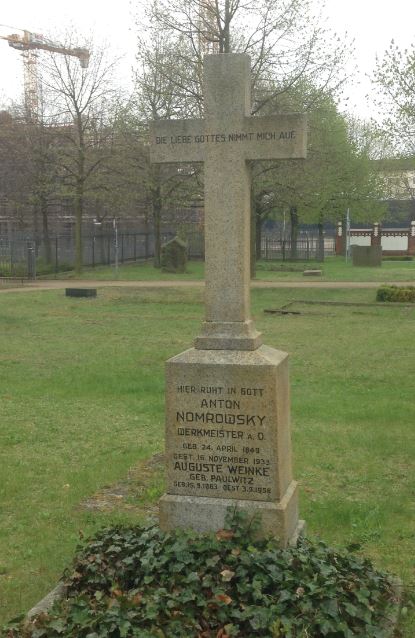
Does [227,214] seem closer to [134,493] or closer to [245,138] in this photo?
[245,138]

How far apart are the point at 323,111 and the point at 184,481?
23.6m

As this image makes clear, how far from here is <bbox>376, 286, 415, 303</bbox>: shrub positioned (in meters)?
22.1

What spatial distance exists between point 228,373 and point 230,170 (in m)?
1.31

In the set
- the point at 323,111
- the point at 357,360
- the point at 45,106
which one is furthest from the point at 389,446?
the point at 45,106

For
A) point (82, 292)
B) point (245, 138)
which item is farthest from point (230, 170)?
point (82, 292)

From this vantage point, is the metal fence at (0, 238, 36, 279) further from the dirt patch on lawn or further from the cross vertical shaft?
the cross vertical shaft

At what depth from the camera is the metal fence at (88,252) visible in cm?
3359

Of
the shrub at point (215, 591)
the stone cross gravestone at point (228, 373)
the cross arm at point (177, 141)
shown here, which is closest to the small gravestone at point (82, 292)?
the cross arm at point (177, 141)

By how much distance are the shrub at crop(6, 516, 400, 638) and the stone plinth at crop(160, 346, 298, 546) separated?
0.21 meters

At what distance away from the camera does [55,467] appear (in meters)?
7.49

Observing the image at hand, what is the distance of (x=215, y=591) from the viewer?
164 inches

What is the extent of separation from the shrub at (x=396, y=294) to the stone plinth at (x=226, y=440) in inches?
699

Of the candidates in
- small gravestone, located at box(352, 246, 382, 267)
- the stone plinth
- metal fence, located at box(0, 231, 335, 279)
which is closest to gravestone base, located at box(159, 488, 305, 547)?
the stone plinth

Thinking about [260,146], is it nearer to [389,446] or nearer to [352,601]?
[352,601]
